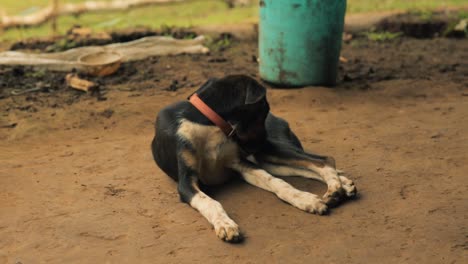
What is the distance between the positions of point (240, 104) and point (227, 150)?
0.38 metres

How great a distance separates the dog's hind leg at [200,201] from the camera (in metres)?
3.25

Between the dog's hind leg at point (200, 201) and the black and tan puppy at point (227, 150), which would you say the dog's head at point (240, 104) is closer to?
the black and tan puppy at point (227, 150)

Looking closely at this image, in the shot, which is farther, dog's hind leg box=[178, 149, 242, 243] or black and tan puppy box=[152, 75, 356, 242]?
black and tan puppy box=[152, 75, 356, 242]

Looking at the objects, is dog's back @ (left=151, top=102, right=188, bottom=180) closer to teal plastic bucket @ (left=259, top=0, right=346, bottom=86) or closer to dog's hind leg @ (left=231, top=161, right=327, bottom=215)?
dog's hind leg @ (left=231, top=161, right=327, bottom=215)

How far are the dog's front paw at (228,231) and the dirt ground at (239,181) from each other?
0.04 metres

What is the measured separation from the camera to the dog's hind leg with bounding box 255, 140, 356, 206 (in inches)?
151

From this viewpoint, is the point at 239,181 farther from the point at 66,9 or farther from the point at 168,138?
the point at 66,9

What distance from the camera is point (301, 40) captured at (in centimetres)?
635

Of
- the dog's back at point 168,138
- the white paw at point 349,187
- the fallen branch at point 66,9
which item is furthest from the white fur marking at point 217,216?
the fallen branch at point 66,9

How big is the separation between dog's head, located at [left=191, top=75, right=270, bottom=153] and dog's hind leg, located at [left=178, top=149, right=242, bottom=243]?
365 millimetres

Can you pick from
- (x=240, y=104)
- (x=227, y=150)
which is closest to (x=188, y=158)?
(x=227, y=150)

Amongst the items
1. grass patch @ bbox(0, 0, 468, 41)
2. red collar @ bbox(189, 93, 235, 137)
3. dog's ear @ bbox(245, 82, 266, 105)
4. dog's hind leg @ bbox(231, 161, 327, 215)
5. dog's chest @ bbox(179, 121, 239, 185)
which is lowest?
grass patch @ bbox(0, 0, 468, 41)

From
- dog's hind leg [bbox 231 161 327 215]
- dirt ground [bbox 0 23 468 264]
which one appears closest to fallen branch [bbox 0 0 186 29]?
dirt ground [bbox 0 23 468 264]

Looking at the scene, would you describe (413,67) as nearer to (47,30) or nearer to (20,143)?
(20,143)
